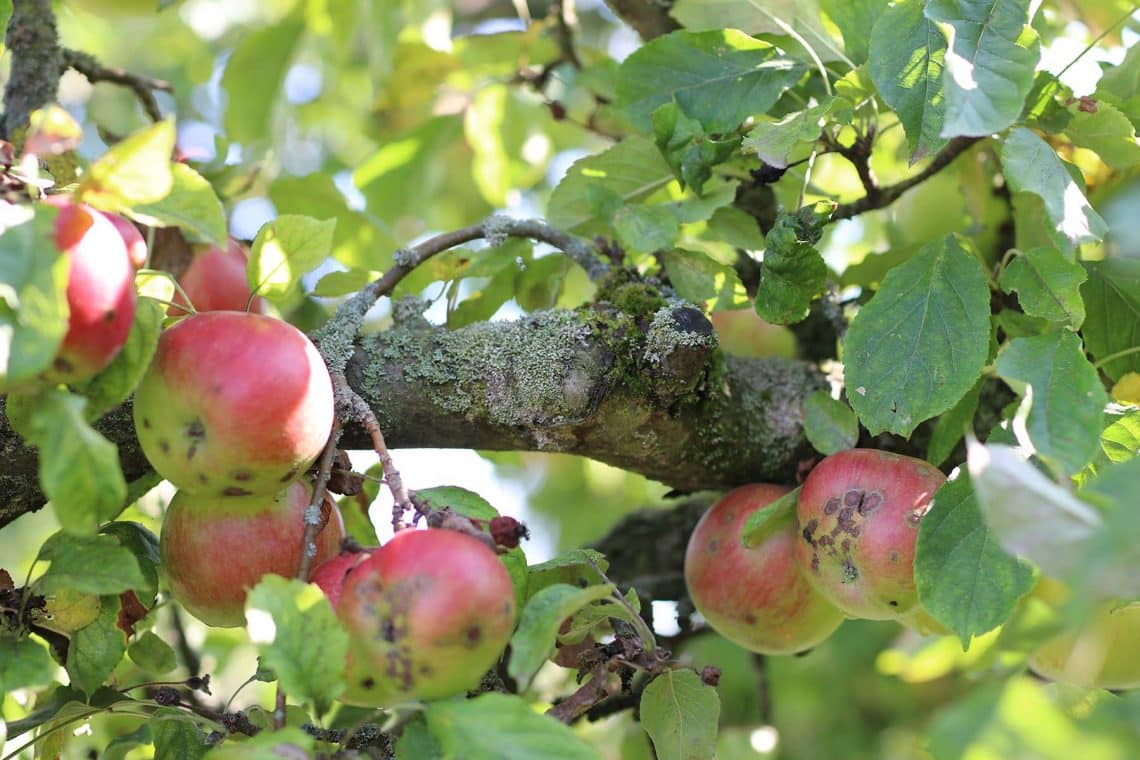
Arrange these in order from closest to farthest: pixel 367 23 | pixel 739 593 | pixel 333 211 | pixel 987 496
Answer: pixel 987 496, pixel 739 593, pixel 333 211, pixel 367 23

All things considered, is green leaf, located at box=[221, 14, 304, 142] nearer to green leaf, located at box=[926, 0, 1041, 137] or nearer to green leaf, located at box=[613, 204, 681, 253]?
green leaf, located at box=[613, 204, 681, 253]

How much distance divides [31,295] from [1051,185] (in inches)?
32.0

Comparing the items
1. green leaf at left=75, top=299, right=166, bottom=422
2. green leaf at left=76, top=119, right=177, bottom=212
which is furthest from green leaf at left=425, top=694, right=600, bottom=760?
green leaf at left=76, top=119, right=177, bottom=212

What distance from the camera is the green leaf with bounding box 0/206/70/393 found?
27.5 inches

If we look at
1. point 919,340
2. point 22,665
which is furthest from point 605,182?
point 22,665

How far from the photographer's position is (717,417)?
1258 millimetres

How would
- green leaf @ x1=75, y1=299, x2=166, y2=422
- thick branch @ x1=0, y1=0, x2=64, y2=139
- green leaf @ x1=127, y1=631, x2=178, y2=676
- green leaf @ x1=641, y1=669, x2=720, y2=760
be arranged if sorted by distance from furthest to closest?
1. thick branch @ x1=0, y1=0, x2=64, y2=139
2. green leaf @ x1=127, y1=631, x2=178, y2=676
3. green leaf @ x1=641, y1=669, x2=720, y2=760
4. green leaf @ x1=75, y1=299, x2=166, y2=422

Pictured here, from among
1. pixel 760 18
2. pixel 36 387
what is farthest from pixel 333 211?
pixel 36 387

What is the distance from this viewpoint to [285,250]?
1018mm

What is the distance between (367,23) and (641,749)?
1334mm

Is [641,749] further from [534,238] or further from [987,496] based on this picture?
[987,496]

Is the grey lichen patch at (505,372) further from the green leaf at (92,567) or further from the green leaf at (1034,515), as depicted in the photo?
the green leaf at (1034,515)

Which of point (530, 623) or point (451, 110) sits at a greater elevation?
point (530, 623)

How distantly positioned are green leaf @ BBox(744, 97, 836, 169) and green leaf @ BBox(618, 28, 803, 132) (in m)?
0.14
